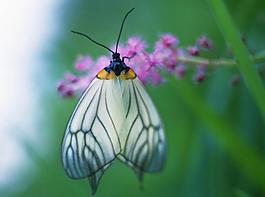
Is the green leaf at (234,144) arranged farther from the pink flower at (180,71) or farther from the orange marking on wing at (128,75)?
the orange marking on wing at (128,75)

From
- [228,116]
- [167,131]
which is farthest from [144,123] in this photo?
[167,131]

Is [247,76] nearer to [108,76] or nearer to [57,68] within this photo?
[108,76]

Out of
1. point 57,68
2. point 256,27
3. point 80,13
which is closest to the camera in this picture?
point 256,27

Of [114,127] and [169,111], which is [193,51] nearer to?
[114,127]

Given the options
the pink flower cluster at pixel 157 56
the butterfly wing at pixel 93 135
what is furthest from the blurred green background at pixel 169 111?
the butterfly wing at pixel 93 135

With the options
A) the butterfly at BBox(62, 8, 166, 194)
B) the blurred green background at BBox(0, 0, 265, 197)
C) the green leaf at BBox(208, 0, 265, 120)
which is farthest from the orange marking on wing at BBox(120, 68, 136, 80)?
the green leaf at BBox(208, 0, 265, 120)

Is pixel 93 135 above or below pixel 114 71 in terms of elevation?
below

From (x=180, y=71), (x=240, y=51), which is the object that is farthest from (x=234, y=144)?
(x=240, y=51)
